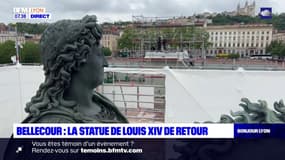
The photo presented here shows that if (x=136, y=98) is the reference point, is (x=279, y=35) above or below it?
above

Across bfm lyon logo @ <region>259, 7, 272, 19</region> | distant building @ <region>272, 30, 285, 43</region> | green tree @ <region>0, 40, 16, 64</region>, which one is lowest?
green tree @ <region>0, 40, 16, 64</region>

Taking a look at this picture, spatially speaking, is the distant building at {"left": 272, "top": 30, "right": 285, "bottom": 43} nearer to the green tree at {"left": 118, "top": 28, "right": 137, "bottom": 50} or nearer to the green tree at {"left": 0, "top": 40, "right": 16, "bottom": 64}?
the green tree at {"left": 118, "top": 28, "right": 137, "bottom": 50}

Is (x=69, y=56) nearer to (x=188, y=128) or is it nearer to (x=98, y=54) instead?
(x=98, y=54)

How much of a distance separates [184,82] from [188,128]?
3.14 meters

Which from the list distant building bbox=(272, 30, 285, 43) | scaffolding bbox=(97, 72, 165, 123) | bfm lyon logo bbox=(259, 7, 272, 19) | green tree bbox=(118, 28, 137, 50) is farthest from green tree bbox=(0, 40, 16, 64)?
distant building bbox=(272, 30, 285, 43)

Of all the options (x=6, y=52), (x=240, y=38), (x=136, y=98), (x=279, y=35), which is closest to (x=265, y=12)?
(x=136, y=98)

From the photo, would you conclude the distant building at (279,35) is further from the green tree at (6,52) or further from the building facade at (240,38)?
A: the green tree at (6,52)

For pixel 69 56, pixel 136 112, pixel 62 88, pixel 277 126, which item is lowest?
pixel 136 112

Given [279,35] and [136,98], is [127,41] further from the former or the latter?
[279,35]

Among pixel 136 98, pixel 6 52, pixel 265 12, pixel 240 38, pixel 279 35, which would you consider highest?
pixel 279 35

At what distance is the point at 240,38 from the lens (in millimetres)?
41062

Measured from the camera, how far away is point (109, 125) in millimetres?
1309

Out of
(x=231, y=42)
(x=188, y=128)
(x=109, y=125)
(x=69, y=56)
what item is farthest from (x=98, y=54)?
(x=231, y=42)

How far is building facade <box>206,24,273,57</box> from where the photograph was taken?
38.3 m
